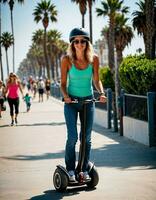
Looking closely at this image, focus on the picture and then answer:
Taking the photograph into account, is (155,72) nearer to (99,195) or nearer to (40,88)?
(99,195)

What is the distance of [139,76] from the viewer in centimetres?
1312

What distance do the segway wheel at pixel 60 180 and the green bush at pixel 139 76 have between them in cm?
645

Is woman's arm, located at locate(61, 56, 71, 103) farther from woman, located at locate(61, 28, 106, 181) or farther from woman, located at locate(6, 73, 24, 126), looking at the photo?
woman, located at locate(6, 73, 24, 126)

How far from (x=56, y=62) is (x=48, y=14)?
159ft

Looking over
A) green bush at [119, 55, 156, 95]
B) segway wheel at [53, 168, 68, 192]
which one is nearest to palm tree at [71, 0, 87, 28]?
green bush at [119, 55, 156, 95]

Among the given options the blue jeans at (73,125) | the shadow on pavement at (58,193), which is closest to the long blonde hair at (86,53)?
the blue jeans at (73,125)

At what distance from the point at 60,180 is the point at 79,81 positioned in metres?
1.22

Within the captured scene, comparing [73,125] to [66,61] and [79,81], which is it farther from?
[66,61]

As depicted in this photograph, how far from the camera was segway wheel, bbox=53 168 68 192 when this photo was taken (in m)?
6.11

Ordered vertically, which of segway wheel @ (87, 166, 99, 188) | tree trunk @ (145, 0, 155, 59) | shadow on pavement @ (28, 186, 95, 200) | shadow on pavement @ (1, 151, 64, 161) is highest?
tree trunk @ (145, 0, 155, 59)

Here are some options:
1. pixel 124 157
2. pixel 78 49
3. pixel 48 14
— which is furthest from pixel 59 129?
pixel 48 14

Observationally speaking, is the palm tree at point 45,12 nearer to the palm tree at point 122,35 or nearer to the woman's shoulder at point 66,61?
the palm tree at point 122,35

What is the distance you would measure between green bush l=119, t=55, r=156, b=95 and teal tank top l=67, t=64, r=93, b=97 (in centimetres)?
620

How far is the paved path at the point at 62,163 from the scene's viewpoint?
6070 mm
